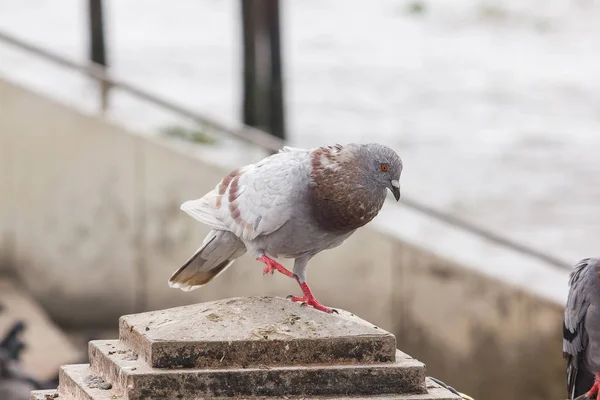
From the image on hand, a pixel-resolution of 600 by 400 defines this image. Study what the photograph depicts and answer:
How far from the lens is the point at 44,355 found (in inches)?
439

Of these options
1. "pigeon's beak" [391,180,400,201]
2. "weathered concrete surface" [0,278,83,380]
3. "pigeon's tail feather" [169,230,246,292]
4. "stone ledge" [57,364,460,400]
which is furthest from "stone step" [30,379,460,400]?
"weathered concrete surface" [0,278,83,380]

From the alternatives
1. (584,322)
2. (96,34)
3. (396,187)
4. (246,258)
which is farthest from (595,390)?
(96,34)

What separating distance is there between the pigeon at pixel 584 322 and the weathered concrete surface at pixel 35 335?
20.1ft

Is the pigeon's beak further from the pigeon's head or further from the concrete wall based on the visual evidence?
the concrete wall

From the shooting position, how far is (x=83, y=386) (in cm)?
436

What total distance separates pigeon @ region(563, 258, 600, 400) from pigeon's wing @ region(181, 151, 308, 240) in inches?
63.2

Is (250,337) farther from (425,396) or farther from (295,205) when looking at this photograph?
(295,205)

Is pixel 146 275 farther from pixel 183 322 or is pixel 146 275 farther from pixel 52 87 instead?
pixel 183 322

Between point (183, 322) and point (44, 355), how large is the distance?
7.24 m

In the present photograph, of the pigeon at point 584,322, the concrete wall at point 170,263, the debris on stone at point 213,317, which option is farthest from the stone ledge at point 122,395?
the concrete wall at point 170,263

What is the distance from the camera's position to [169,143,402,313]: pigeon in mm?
4688

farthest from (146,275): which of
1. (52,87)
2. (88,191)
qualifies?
(52,87)

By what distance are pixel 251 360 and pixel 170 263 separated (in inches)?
295

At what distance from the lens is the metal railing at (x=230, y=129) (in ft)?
36.0
